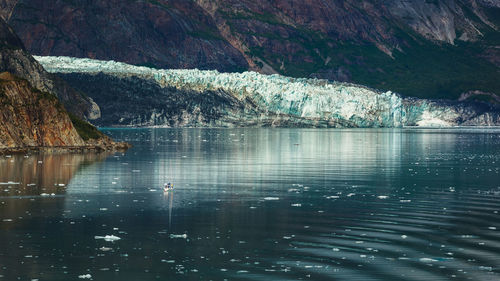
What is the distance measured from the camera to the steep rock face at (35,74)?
136375mm

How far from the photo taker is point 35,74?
13912 centimetres

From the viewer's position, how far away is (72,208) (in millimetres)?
27000

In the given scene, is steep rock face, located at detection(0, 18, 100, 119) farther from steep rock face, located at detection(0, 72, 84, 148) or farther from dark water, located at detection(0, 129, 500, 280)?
dark water, located at detection(0, 129, 500, 280)

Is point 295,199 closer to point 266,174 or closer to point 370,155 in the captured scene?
point 266,174

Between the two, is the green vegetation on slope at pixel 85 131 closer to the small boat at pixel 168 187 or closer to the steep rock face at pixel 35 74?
the small boat at pixel 168 187

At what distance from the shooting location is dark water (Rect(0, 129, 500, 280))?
1838 centimetres

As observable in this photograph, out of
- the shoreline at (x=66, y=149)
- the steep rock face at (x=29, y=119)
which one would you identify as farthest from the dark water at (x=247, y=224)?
the steep rock face at (x=29, y=119)

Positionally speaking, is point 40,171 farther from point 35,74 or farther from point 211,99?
point 211,99

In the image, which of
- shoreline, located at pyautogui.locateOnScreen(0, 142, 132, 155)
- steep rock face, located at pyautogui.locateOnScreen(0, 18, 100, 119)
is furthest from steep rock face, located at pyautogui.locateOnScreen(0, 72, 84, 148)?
steep rock face, located at pyautogui.locateOnScreen(0, 18, 100, 119)

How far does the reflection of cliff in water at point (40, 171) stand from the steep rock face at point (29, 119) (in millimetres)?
2997

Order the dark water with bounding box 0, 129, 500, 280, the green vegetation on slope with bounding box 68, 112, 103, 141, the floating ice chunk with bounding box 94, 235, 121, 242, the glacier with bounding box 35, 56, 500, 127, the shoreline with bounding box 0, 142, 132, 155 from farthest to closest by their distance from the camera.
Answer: the glacier with bounding box 35, 56, 500, 127
the green vegetation on slope with bounding box 68, 112, 103, 141
the shoreline with bounding box 0, 142, 132, 155
the floating ice chunk with bounding box 94, 235, 121, 242
the dark water with bounding box 0, 129, 500, 280

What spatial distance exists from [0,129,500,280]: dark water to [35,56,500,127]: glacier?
119 m

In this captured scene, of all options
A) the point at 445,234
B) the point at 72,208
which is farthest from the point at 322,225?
the point at 72,208

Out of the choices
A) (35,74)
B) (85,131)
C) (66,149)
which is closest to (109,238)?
(66,149)
